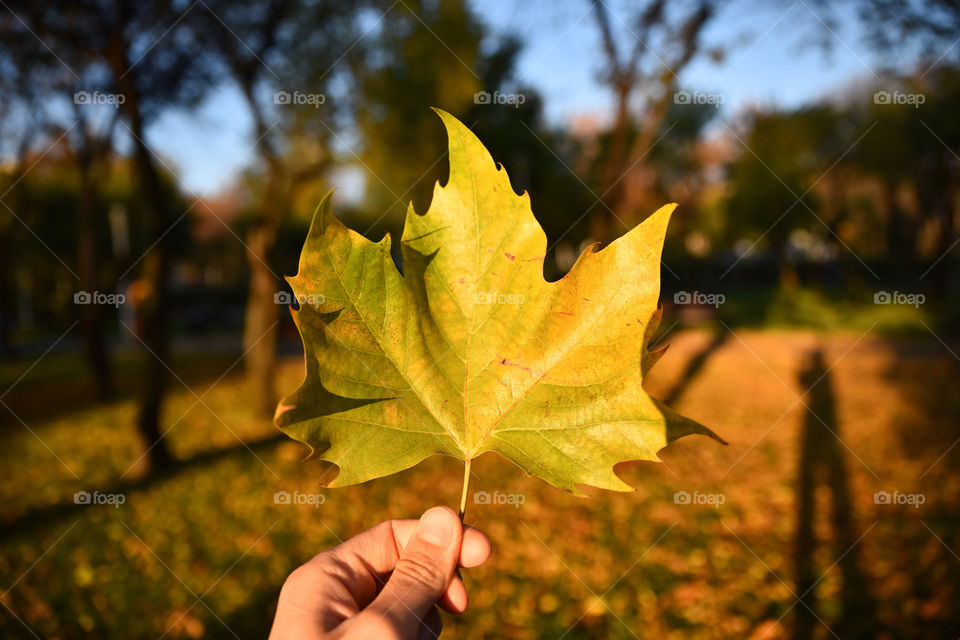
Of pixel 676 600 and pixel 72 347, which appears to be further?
pixel 72 347

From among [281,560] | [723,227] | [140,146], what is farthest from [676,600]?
[723,227]

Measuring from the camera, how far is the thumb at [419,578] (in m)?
1.12

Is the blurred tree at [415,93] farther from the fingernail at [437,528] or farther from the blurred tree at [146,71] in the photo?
the fingernail at [437,528]

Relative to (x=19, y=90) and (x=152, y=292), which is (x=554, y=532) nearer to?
(x=152, y=292)

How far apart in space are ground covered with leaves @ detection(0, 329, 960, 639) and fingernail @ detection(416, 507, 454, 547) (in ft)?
12.6

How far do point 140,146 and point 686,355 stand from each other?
13.4 metres

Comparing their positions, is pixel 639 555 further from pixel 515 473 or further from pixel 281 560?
pixel 281 560

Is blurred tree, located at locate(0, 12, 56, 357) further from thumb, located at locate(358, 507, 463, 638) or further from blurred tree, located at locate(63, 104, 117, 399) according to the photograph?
thumb, located at locate(358, 507, 463, 638)

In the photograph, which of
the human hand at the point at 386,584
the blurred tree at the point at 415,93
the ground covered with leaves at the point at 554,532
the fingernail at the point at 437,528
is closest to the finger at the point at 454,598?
the human hand at the point at 386,584

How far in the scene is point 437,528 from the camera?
122 centimetres

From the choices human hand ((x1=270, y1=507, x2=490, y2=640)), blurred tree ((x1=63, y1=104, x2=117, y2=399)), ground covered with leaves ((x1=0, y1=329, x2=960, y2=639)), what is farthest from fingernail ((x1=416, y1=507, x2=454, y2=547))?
blurred tree ((x1=63, y1=104, x2=117, y2=399))

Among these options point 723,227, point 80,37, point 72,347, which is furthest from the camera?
point 723,227

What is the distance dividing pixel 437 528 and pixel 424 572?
0.30 ft

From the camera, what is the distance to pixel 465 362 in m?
1.11
